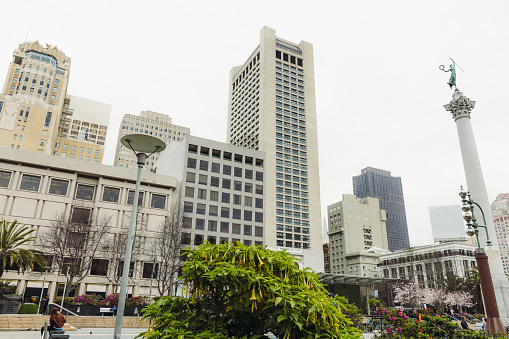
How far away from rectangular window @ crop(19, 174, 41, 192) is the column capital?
6028 cm

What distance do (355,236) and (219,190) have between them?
81.7 m

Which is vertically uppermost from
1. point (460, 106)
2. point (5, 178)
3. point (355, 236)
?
point (355, 236)

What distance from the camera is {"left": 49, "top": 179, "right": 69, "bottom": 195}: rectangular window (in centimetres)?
5830

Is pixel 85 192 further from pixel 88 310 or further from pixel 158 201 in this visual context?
pixel 88 310

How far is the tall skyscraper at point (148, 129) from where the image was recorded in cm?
14500

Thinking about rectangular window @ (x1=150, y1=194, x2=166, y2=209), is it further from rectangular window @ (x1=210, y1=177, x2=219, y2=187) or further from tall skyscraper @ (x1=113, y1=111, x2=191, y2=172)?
tall skyscraper @ (x1=113, y1=111, x2=191, y2=172)

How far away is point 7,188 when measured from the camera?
55344 millimetres

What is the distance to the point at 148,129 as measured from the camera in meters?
157

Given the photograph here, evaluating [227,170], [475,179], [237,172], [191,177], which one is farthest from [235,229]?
[475,179]

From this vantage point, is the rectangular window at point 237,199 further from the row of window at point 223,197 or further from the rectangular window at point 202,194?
the rectangular window at point 202,194

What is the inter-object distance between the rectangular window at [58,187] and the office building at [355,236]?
100.0 meters

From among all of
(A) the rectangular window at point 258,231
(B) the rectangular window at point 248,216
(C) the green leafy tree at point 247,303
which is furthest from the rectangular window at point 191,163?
(C) the green leafy tree at point 247,303

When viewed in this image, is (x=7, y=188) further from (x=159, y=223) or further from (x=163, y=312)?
(x=163, y=312)

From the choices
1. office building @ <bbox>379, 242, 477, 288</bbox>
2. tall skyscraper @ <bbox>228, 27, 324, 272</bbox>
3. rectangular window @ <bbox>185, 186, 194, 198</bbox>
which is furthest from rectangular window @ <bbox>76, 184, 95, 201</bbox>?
office building @ <bbox>379, 242, 477, 288</bbox>
